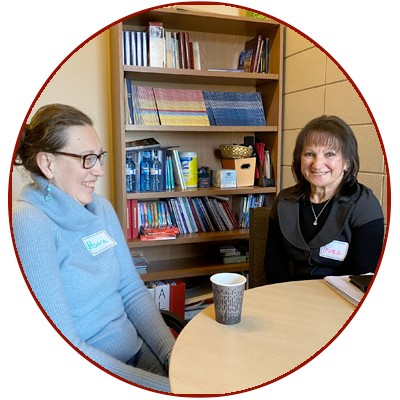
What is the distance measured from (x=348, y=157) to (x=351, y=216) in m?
0.12

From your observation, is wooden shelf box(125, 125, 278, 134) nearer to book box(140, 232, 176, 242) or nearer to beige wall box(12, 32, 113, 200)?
beige wall box(12, 32, 113, 200)

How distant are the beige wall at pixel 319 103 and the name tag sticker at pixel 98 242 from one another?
1.38 ft

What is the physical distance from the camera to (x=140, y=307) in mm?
855

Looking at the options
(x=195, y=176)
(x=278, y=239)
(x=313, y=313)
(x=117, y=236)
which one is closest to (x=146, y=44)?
(x=195, y=176)

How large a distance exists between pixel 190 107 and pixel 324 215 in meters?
0.47

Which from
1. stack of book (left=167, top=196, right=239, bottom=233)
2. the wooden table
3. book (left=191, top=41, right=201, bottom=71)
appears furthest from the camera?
stack of book (left=167, top=196, right=239, bottom=233)

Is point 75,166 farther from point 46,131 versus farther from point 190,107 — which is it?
point 190,107

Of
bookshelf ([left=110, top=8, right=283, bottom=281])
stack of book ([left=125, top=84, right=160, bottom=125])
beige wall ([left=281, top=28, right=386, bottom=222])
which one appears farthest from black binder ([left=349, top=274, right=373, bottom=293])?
stack of book ([left=125, top=84, right=160, bottom=125])

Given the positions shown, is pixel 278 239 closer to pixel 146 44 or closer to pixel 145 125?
pixel 145 125

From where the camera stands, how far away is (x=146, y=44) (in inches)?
32.7

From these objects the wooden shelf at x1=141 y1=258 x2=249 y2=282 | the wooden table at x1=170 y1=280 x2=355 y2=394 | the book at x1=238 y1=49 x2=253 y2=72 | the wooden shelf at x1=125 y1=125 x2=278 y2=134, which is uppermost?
the book at x1=238 y1=49 x2=253 y2=72

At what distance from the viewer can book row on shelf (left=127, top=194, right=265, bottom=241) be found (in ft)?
2.99

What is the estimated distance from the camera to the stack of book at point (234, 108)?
0.86 meters

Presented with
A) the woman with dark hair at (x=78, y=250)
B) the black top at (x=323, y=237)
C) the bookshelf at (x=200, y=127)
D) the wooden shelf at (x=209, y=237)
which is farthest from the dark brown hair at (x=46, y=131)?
the black top at (x=323, y=237)
